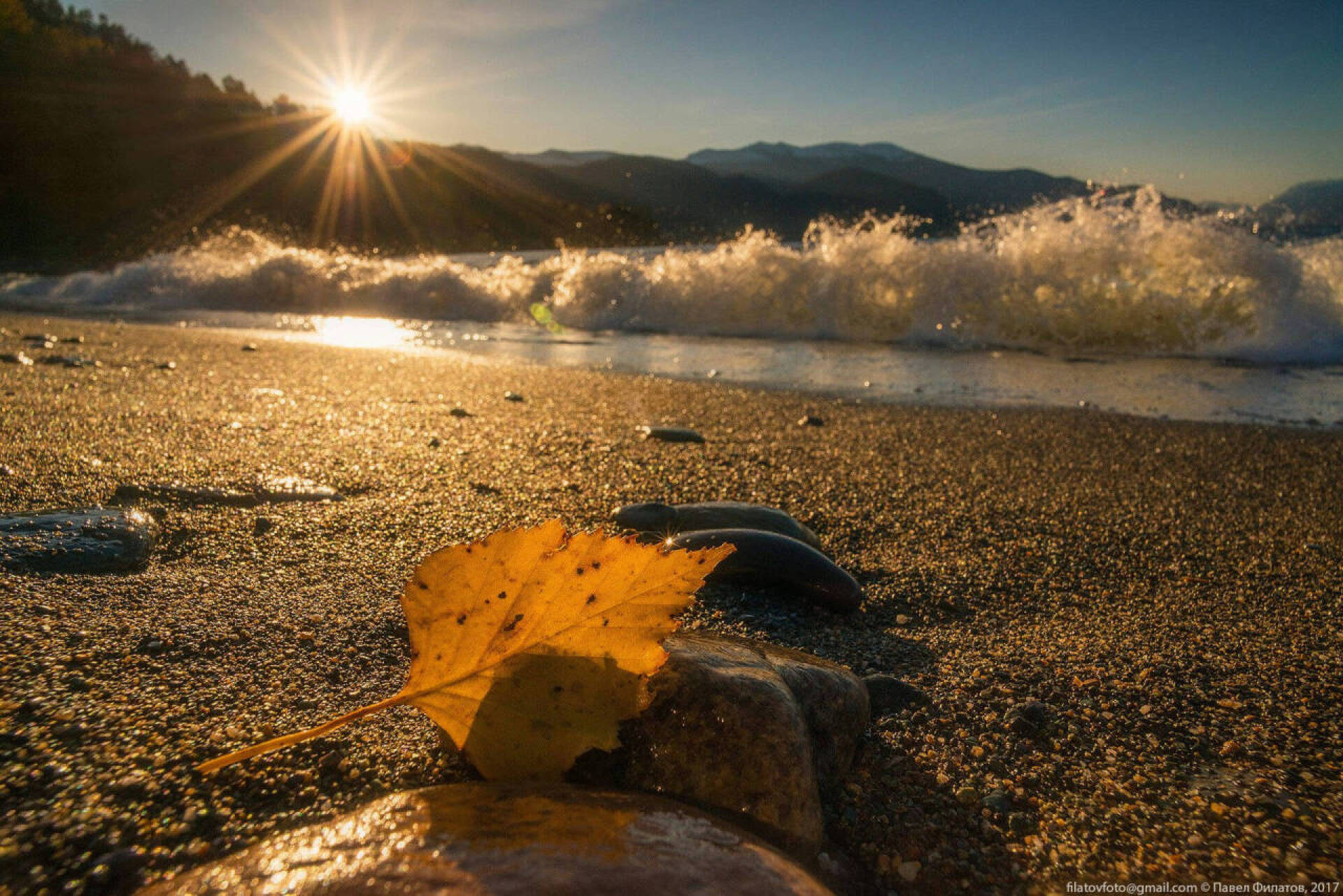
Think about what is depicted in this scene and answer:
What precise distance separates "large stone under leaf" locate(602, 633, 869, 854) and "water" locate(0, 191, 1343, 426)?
404 cm

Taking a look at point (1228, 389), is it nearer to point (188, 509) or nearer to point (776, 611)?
point (776, 611)

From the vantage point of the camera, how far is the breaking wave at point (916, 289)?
743 cm

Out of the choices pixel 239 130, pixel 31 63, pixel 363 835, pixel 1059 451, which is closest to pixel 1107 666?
pixel 363 835

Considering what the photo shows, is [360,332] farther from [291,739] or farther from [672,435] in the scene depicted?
[291,739]

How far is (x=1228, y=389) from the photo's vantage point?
5348 millimetres

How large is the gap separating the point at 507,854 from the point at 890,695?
2.34 feet

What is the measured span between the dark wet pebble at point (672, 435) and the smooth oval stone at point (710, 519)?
117cm

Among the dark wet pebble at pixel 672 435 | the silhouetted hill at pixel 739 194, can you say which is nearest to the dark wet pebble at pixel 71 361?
the dark wet pebble at pixel 672 435

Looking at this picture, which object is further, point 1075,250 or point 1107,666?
point 1075,250

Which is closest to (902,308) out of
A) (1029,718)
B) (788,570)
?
(788,570)

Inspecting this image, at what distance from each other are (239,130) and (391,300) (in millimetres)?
34151

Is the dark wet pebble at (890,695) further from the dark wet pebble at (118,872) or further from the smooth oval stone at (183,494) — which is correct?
the smooth oval stone at (183,494)

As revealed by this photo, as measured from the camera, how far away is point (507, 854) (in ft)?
2.27

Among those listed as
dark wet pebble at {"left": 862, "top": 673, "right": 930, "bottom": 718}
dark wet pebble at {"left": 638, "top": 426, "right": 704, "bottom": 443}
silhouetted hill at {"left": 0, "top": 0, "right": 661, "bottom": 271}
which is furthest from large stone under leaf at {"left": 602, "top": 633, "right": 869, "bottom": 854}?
silhouetted hill at {"left": 0, "top": 0, "right": 661, "bottom": 271}
